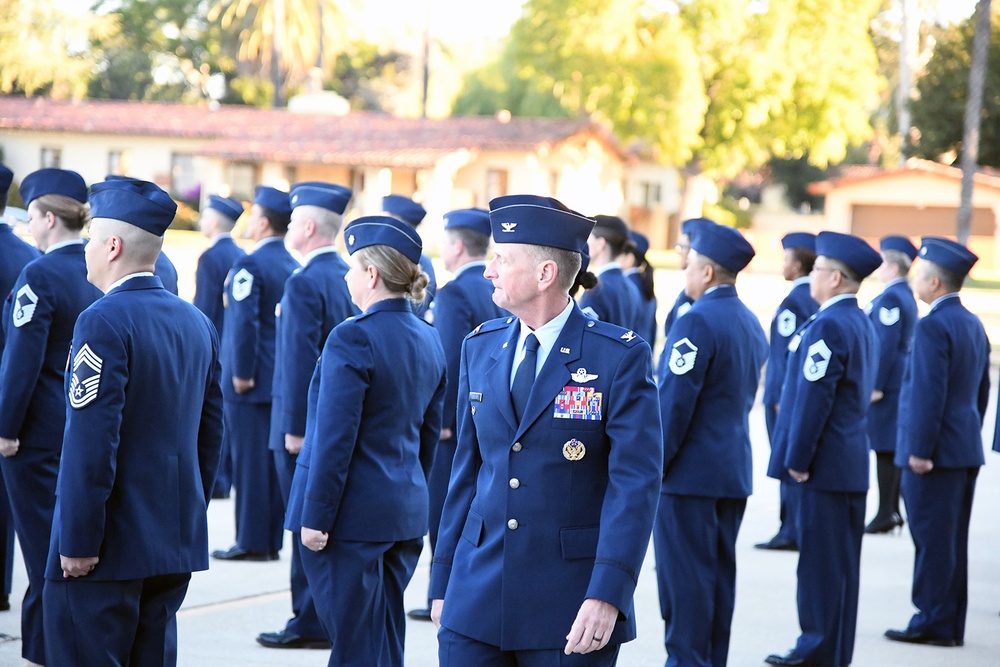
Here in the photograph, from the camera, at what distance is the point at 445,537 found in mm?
3785

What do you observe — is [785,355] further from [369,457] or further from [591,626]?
[591,626]

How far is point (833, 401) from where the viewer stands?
6.12 metres

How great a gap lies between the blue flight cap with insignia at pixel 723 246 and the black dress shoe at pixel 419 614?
2444 millimetres

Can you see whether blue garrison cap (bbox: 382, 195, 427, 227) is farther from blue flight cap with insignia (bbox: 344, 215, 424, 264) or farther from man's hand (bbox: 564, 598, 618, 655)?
man's hand (bbox: 564, 598, 618, 655)

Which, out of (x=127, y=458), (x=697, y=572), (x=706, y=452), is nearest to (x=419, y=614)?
(x=697, y=572)

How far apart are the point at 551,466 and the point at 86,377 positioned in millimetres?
1558

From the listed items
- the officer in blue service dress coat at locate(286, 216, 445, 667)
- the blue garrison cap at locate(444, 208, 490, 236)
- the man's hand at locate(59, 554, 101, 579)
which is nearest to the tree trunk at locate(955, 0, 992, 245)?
the blue garrison cap at locate(444, 208, 490, 236)

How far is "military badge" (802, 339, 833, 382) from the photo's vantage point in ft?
19.8

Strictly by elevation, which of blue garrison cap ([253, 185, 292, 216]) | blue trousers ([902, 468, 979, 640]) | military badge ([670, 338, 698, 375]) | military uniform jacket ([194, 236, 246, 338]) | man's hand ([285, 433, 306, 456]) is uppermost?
blue garrison cap ([253, 185, 292, 216])

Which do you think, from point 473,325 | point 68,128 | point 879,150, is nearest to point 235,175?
point 68,128

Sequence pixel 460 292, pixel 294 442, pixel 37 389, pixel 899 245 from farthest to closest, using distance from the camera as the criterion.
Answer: pixel 899 245, pixel 460 292, pixel 294 442, pixel 37 389

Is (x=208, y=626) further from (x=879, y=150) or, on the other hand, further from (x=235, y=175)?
(x=879, y=150)

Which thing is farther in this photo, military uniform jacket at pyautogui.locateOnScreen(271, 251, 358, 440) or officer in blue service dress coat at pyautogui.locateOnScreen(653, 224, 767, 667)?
military uniform jacket at pyautogui.locateOnScreen(271, 251, 358, 440)

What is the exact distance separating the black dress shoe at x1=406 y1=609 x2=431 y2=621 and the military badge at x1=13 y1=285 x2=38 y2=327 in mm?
2664
